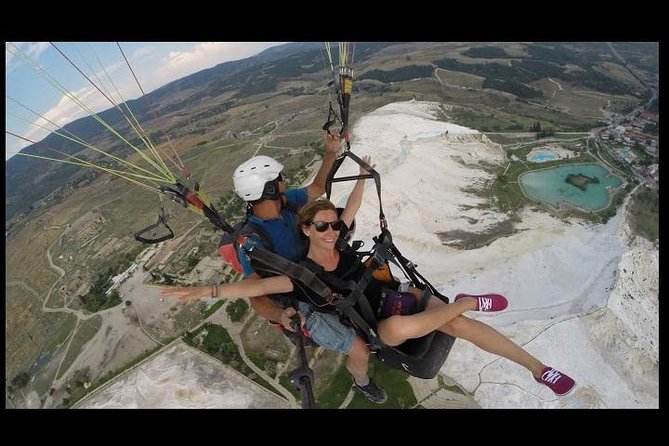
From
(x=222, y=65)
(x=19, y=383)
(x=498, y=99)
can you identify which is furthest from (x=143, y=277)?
(x=222, y=65)

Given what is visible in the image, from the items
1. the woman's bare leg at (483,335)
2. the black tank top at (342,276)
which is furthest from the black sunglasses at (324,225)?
the woman's bare leg at (483,335)

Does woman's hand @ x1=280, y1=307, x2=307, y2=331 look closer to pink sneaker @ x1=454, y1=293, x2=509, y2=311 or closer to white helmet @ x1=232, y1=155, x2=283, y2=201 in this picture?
white helmet @ x1=232, y1=155, x2=283, y2=201

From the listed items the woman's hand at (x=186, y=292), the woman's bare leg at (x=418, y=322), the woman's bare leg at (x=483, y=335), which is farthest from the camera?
the woman's bare leg at (x=483, y=335)

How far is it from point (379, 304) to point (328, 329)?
53 cm

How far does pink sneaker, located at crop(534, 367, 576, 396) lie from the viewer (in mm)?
3236

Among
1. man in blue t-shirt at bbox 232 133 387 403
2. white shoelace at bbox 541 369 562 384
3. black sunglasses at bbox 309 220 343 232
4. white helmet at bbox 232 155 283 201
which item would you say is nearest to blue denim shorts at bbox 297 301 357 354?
man in blue t-shirt at bbox 232 133 387 403

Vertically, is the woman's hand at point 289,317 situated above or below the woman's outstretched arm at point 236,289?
below

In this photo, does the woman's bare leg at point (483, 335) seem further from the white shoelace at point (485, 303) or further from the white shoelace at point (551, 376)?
the white shoelace at point (551, 376)

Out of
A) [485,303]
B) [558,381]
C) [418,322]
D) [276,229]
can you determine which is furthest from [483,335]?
[276,229]

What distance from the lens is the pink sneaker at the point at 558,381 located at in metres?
3.24

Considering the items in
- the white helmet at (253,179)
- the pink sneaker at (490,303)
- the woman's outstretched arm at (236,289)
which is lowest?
the pink sneaker at (490,303)

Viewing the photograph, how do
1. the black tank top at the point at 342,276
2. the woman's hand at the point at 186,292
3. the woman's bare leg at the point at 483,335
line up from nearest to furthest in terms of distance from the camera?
the woman's hand at the point at 186,292 → the black tank top at the point at 342,276 → the woman's bare leg at the point at 483,335
